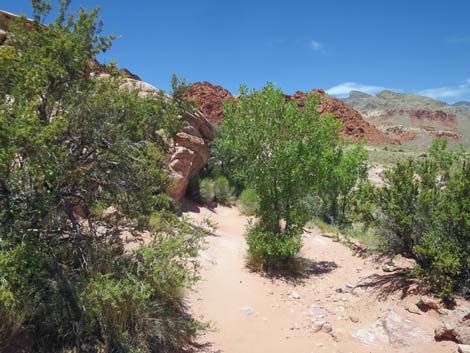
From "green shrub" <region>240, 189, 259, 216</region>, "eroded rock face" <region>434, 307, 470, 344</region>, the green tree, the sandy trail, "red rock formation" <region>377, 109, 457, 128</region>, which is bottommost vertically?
the sandy trail

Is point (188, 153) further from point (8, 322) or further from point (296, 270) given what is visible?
point (8, 322)

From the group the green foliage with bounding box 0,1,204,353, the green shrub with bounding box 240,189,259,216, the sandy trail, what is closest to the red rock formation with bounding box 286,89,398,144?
the green shrub with bounding box 240,189,259,216

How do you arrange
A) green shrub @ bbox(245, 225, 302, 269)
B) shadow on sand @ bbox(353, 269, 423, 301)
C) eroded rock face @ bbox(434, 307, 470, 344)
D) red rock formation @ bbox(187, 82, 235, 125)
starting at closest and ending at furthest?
eroded rock face @ bbox(434, 307, 470, 344) → shadow on sand @ bbox(353, 269, 423, 301) → green shrub @ bbox(245, 225, 302, 269) → red rock formation @ bbox(187, 82, 235, 125)

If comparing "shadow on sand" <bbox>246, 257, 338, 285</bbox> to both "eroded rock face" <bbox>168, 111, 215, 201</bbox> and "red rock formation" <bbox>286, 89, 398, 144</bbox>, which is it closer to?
"eroded rock face" <bbox>168, 111, 215, 201</bbox>

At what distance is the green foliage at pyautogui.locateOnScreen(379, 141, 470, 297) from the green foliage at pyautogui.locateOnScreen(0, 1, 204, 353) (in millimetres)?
4234

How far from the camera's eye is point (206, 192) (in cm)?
1595

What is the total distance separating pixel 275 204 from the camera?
983 cm

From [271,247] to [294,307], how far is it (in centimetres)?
171

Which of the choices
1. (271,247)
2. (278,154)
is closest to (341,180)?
(278,154)

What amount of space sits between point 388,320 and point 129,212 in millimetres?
4486

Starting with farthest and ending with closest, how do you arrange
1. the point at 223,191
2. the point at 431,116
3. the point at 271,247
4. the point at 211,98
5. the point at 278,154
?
the point at 431,116, the point at 211,98, the point at 223,191, the point at 278,154, the point at 271,247

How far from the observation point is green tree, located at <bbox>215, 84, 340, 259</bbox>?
9.21 metres

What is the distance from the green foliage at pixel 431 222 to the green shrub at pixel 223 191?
9227 millimetres

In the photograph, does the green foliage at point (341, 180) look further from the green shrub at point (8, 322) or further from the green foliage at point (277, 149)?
the green shrub at point (8, 322)
